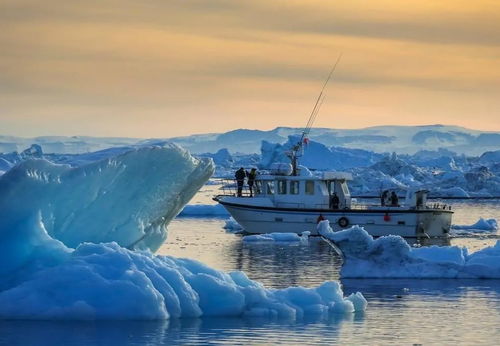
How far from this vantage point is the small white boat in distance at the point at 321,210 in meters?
41.6

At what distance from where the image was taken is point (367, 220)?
41562 millimetres

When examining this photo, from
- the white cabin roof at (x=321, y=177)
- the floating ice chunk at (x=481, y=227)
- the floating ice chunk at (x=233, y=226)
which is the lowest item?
the floating ice chunk at (x=233, y=226)

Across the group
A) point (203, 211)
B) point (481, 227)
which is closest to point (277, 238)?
point (481, 227)

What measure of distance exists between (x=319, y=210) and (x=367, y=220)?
1637 millimetres

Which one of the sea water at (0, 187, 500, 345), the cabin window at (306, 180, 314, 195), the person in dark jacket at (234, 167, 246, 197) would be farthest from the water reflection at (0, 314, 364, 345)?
the person in dark jacket at (234, 167, 246, 197)

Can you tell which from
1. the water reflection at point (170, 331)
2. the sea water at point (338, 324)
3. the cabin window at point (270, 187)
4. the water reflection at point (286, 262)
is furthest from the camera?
the cabin window at point (270, 187)

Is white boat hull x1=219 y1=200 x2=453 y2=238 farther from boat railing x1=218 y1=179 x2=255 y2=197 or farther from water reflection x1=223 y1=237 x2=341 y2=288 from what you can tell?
boat railing x1=218 y1=179 x2=255 y2=197

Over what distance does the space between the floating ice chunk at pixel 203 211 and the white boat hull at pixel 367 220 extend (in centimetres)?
1323

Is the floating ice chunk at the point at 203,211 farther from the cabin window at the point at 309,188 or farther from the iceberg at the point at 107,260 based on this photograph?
the iceberg at the point at 107,260

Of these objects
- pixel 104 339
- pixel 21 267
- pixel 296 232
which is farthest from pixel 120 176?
pixel 296 232

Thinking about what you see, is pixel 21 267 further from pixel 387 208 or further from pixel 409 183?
pixel 409 183

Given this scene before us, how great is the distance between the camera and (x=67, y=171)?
2006cm

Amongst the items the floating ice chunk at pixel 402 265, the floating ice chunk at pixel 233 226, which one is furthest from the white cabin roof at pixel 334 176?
the floating ice chunk at pixel 402 265

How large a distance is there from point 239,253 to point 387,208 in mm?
9452
